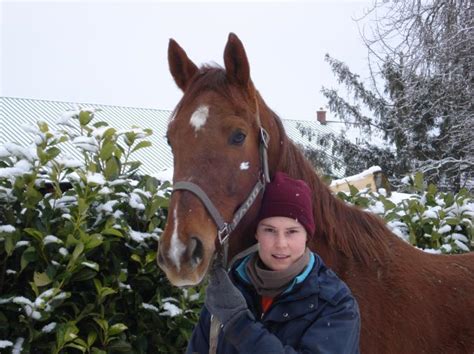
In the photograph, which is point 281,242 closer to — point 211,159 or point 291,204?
point 291,204

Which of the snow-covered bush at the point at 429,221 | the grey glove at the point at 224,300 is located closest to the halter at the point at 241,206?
the grey glove at the point at 224,300

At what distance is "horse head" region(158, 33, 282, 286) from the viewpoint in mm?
1921

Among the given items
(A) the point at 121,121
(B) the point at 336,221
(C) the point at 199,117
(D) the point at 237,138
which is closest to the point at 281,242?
(D) the point at 237,138

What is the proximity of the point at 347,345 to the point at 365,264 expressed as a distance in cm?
82

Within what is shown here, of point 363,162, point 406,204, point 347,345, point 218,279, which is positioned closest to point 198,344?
point 218,279

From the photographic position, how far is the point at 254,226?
7.71ft

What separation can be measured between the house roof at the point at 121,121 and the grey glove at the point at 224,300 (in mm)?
14695

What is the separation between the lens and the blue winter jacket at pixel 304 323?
5.59 ft

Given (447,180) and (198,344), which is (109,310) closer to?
(198,344)

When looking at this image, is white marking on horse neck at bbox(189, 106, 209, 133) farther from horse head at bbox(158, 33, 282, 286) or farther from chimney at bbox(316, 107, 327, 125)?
chimney at bbox(316, 107, 327, 125)

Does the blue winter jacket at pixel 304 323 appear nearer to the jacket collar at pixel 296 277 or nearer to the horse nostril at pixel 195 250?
the jacket collar at pixel 296 277

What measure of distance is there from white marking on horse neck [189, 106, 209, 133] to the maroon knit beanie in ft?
1.33

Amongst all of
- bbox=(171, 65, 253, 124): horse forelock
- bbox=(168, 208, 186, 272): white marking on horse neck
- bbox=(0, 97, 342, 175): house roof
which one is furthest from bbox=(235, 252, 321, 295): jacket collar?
bbox=(0, 97, 342, 175): house roof

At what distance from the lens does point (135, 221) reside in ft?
10.2
